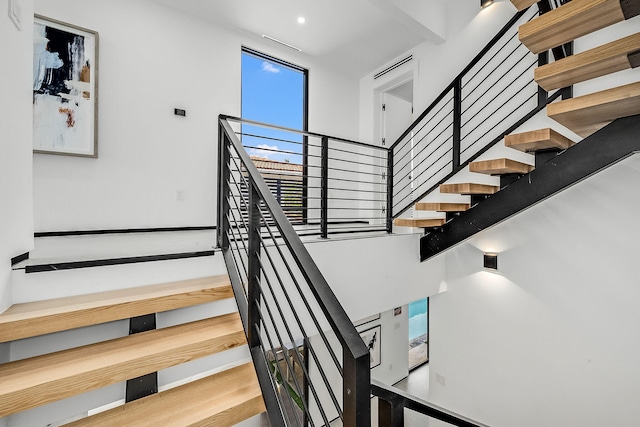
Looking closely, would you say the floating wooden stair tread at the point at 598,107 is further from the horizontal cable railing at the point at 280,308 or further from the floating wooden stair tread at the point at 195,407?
the floating wooden stair tread at the point at 195,407

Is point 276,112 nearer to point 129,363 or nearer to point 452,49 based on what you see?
point 452,49

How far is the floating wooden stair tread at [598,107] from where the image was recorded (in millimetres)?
1566

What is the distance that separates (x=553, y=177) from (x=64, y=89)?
429 centimetres

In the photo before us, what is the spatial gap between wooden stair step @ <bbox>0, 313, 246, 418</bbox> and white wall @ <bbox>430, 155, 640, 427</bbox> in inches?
119

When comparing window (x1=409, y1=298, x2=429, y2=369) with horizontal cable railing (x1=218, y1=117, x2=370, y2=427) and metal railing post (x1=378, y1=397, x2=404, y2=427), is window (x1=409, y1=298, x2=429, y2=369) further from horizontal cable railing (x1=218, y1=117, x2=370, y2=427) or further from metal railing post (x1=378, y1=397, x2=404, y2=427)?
metal railing post (x1=378, y1=397, x2=404, y2=427)

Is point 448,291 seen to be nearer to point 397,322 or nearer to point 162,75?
point 397,322

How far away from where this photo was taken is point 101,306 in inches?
52.6

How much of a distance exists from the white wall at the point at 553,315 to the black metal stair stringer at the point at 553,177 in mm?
710

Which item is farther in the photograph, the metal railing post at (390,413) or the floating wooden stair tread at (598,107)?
the floating wooden stair tread at (598,107)

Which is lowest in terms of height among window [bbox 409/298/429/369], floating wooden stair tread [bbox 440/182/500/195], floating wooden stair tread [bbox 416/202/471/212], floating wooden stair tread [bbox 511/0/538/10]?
window [bbox 409/298/429/369]

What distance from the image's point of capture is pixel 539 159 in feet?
7.91

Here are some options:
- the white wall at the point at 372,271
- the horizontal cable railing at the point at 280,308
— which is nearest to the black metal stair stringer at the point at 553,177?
the white wall at the point at 372,271

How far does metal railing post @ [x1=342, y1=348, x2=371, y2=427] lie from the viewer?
80 centimetres

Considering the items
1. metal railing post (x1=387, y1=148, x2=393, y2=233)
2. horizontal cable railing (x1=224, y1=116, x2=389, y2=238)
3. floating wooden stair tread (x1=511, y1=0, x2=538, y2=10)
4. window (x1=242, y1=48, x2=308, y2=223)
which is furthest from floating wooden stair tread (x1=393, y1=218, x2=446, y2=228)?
floating wooden stair tread (x1=511, y1=0, x2=538, y2=10)
